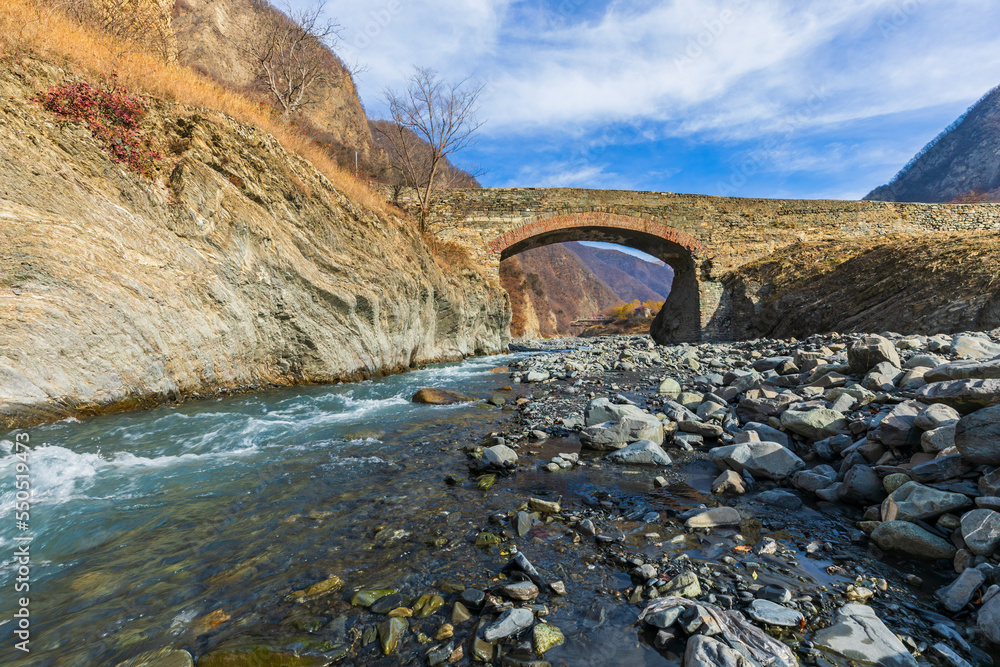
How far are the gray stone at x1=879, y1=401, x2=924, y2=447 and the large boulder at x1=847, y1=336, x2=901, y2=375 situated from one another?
2240 millimetres

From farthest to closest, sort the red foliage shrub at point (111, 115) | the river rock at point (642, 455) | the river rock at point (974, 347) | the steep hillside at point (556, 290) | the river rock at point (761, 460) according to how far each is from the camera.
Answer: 1. the steep hillside at point (556, 290)
2. the red foliage shrub at point (111, 115)
3. the river rock at point (974, 347)
4. the river rock at point (642, 455)
5. the river rock at point (761, 460)

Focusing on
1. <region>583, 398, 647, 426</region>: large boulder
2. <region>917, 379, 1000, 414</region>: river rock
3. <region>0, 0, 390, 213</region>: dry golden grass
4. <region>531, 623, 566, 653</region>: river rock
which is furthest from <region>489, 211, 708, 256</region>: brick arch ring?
<region>531, 623, 566, 653</region>: river rock

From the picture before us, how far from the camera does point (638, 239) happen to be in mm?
18531

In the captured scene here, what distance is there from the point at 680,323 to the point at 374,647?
65.3ft

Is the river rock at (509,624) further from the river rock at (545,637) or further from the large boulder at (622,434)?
the large boulder at (622,434)

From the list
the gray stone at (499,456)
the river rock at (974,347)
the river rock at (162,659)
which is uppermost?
the river rock at (974,347)

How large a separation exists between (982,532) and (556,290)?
87.1 meters

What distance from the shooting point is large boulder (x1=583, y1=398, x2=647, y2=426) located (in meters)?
4.50

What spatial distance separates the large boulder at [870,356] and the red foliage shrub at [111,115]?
10.2m

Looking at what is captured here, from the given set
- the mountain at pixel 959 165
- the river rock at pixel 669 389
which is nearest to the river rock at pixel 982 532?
the river rock at pixel 669 389

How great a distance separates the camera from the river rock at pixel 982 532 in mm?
1808

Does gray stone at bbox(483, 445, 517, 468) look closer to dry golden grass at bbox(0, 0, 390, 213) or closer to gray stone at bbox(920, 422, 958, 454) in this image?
gray stone at bbox(920, 422, 958, 454)

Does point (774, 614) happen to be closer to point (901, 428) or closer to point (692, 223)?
point (901, 428)

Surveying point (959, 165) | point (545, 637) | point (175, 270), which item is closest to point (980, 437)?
point (545, 637)
